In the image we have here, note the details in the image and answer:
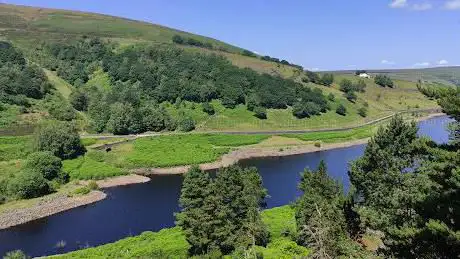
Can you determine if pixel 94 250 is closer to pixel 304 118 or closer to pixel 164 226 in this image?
pixel 164 226

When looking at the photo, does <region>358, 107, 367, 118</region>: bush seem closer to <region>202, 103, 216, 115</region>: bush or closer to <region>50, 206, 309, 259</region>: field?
<region>202, 103, 216, 115</region>: bush

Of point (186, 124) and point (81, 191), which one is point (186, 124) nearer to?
point (186, 124)

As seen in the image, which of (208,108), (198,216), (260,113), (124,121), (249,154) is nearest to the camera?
(198,216)

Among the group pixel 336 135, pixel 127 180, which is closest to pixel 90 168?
pixel 127 180

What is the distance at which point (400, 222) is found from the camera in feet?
110

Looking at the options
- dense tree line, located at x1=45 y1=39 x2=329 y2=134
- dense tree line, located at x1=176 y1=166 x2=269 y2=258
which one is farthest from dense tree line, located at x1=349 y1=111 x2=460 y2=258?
dense tree line, located at x1=45 y1=39 x2=329 y2=134

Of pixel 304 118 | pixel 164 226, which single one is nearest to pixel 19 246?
pixel 164 226

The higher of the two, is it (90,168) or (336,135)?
(336,135)

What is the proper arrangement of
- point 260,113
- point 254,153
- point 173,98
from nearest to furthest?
point 254,153 → point 260,113 → point 173,98

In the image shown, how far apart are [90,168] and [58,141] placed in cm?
1097

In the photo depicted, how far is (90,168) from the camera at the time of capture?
107 m

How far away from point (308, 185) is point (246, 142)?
81018 millimetres

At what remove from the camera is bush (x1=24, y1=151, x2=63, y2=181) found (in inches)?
3767

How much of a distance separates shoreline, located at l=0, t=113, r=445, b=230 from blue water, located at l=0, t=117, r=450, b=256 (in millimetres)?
1803
